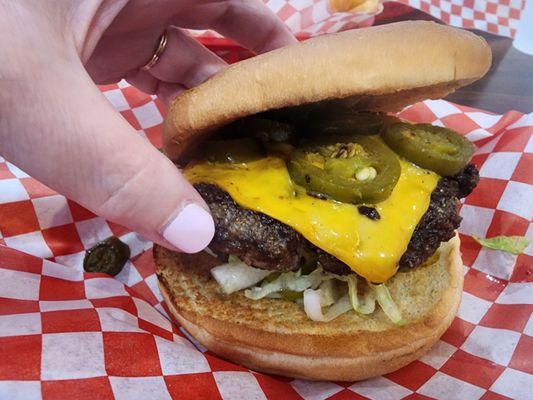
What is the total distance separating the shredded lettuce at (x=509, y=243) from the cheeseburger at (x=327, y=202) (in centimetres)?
30

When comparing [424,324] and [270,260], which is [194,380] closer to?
[270,260]

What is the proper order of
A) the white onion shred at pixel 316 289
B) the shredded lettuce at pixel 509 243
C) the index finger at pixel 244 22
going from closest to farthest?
the white onion shred at pixel 316 289
the shredded lettuce at pixel 509 243
the index finger at pixel 244 22

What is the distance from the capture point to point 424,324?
6.07 feet

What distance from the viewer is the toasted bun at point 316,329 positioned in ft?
5.84

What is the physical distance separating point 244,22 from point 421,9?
2056 millimetres

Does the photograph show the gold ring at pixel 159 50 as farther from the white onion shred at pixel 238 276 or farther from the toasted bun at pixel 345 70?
the white onion shred at pixel 238 276

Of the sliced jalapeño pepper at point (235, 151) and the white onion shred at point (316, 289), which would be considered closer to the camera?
the white onion shred at point (316, 289)

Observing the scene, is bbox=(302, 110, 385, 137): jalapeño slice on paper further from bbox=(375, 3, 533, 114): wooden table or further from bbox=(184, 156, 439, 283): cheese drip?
bbox=(375, 3, 533, 114): wooden table

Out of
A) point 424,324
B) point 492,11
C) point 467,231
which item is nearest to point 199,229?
point 424,324

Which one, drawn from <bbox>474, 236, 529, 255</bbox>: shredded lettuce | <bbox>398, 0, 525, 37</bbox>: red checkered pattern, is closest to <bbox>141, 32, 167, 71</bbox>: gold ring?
<bbox>474, 236, 529, 255</bbox>: shredded lettuce

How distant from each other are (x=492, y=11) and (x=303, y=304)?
11.2ft

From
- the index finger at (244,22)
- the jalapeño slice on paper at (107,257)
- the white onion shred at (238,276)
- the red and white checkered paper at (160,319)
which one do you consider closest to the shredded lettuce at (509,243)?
the red and white checkered paper at (160,319)

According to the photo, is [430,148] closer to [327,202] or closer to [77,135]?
[327,202]

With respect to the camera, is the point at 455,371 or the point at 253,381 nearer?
the point at 253,381
